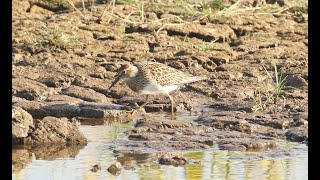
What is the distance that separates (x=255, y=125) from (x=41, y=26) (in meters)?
4.64

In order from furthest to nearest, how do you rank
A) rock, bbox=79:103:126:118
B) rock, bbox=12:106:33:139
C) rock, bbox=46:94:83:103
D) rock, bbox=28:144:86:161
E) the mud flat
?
rock, bbox=46:94:83:103
rock, bbox=79:103:126:118
the mud flat
rock, bbox=12:106:33:139
rock, bbox=28:144:86:161

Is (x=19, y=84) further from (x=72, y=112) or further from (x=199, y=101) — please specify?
(x=199, y=101)

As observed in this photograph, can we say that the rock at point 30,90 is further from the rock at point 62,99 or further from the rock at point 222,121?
the rock at point 222,121

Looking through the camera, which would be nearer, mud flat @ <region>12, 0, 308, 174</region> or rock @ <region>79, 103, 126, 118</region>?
mud flat @ <region>12, 0, 308, 174</region>

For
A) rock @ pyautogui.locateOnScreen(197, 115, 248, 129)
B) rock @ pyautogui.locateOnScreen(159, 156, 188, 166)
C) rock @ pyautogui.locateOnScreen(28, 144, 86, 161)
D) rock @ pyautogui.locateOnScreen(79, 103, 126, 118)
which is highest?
rock @ pyautogui.locateOnScreen(79, 103, 126, 118)

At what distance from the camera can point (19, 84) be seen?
11758 mm

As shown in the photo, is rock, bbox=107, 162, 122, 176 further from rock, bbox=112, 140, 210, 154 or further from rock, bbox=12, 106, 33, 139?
rock, bbox=12, 106, 33, 139

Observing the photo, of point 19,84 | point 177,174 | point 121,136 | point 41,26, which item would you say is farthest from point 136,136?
point 41,26

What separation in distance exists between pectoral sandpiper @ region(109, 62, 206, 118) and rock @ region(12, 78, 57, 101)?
777 mm

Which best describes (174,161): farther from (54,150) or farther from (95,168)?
(54,150)

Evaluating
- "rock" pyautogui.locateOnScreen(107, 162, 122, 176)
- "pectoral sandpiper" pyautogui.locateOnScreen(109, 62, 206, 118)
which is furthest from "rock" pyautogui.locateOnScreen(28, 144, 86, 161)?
"pectoral sandpiper" pyautogui.locateOnScreen(109, 62, 206, 118)

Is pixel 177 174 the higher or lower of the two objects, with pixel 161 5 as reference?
lower

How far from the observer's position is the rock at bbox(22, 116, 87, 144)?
9.39 m

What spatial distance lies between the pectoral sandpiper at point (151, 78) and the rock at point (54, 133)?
189cm
